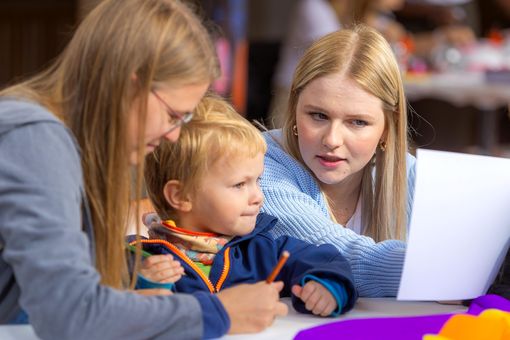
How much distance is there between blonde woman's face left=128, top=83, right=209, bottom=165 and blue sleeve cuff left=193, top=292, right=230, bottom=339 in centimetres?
22

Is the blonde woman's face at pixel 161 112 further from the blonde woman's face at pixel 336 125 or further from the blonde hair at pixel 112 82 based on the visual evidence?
the blonde woman's face at pixel 336 125

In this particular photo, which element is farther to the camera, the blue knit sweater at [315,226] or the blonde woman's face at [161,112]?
the blue knit sweater at [315,226]

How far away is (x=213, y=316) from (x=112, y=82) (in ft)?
1.16

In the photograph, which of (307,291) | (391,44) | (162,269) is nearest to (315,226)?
(307,291)

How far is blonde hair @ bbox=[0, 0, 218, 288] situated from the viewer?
4.33ft

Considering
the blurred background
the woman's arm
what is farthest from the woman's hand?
the blurred background

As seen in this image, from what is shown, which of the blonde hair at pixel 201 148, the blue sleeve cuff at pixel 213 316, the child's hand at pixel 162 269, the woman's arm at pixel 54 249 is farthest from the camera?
A: the blonde hair at pixel 201 148

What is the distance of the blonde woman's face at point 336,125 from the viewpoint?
6.19ft

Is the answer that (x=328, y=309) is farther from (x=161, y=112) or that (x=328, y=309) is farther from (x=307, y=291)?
(x=161, y=112)

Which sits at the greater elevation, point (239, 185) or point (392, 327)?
point (239, 185)

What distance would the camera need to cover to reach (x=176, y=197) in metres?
1.72

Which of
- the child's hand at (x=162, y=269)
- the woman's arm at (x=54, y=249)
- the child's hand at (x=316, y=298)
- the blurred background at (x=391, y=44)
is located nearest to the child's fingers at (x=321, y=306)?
the child's hand at (x=316, y=298)

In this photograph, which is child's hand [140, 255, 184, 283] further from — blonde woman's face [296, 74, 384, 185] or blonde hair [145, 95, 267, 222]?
blonde woman's face [296, 74, 384, 185]

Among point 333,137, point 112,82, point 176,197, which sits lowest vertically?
point 176,197
